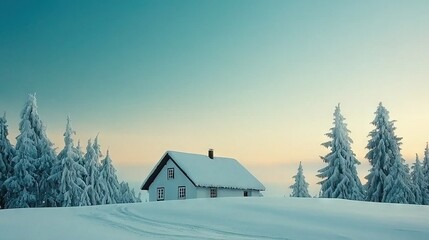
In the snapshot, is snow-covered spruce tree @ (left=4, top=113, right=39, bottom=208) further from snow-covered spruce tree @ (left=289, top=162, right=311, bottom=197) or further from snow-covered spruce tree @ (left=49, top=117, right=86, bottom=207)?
snow-covered spruce tree @ (left=289, top=162, right=311, bottom=197)

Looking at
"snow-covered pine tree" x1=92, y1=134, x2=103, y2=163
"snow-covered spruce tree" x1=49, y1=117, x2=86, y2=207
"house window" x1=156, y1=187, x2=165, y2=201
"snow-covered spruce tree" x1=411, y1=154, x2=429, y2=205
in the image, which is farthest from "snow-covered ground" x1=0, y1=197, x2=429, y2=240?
"snow-covered pine tree" x1=92, y1=134, x2=103, y2=163

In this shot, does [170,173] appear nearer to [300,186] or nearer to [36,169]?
[36,169]

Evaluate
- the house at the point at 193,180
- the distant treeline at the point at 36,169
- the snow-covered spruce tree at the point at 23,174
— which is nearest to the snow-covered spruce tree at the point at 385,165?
the house at the point at 193,180

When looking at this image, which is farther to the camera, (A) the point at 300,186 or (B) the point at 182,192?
(A) the point at 300,186

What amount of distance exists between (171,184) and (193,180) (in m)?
3.69

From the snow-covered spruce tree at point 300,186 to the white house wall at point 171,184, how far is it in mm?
27413

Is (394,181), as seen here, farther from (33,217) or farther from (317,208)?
(33,217)

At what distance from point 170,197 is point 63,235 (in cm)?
4142

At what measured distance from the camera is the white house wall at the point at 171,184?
169ft

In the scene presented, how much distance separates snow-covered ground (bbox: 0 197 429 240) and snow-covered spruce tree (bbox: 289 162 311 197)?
186 ft

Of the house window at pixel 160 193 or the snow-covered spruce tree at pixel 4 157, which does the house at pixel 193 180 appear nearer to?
the house window at pixel 160 193

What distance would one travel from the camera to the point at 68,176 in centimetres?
5328

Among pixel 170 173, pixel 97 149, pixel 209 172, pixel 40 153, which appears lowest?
pixel 170 173

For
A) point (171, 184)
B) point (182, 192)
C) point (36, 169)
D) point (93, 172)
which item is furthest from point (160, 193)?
point (36, 169)
